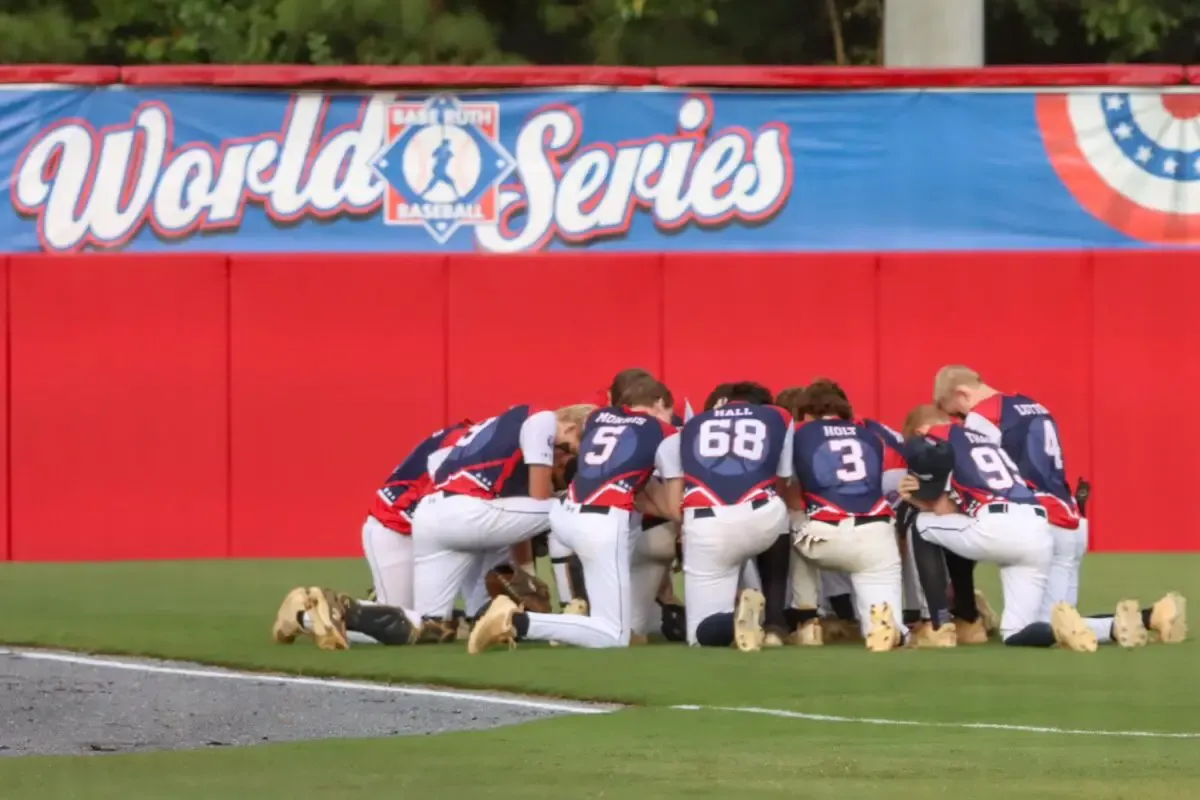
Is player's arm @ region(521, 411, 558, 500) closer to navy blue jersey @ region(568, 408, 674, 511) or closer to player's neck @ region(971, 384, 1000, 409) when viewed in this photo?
navy blue jersey @ region(568, 408, 674, 511)

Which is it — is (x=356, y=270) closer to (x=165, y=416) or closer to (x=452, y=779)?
(x=165, y=416)

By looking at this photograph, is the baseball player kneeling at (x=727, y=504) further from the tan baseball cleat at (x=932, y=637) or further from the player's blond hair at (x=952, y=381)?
the player's blond hair at (x=952, y=381)

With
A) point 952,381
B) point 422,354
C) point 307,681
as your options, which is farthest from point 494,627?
point 422,354

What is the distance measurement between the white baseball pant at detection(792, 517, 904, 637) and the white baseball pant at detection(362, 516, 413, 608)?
2.25 m

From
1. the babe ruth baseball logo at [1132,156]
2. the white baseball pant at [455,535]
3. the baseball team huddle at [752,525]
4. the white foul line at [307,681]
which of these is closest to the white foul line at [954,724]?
the white foul line at [307,681]

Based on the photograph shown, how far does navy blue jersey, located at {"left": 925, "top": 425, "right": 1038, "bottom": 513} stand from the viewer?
12.5 meters

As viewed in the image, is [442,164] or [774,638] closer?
[774,638]

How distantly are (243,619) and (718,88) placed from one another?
7.39 meters

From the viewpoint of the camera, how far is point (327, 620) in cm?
1233

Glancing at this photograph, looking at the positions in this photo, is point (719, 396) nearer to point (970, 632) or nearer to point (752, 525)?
point (752, 525)

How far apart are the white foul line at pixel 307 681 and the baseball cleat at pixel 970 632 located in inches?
124

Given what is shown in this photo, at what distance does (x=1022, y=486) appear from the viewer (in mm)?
12633

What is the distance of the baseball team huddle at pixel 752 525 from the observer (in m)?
12.4

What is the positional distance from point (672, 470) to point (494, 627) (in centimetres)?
134
